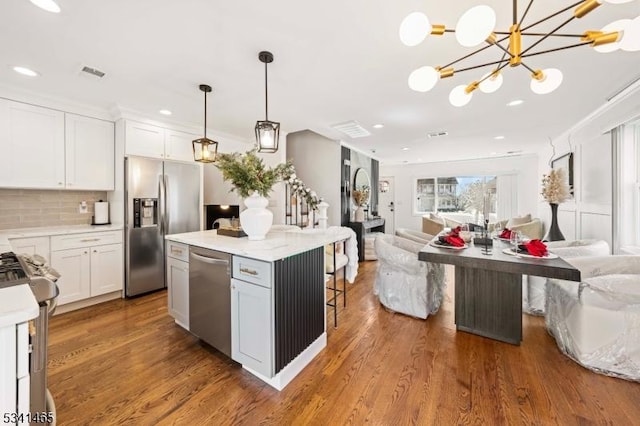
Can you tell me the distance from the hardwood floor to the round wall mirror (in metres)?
3.28

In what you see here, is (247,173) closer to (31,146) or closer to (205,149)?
(205,149)

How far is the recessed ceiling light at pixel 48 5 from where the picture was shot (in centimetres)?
151

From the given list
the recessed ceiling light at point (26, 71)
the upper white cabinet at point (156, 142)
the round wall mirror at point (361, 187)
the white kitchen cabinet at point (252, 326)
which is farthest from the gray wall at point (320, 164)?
the white kitchen cabinet at point (252, 326)

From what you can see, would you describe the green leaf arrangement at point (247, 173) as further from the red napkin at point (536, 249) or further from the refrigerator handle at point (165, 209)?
the red napkin at point (536, 249)

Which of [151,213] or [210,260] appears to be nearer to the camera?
[210,260]

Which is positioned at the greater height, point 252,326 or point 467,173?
point 467,173

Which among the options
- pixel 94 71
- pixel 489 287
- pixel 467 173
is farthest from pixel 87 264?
pixel 467 173

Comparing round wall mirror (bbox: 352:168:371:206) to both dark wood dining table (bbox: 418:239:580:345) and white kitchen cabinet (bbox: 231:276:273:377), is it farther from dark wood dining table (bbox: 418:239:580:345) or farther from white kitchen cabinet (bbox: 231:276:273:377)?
white kitchen cabinet (bbox: 231:276:273:377)

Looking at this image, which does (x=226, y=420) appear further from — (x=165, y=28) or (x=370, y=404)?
(x=165, y=28)

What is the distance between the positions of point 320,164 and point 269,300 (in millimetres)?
3900

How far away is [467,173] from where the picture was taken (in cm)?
729

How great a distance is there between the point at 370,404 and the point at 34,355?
1667mm

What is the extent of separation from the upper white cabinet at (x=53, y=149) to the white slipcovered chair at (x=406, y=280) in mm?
3638

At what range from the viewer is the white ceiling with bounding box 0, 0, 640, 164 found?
161cm
